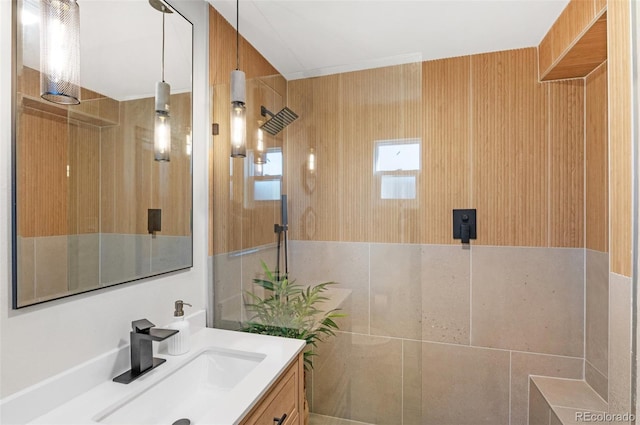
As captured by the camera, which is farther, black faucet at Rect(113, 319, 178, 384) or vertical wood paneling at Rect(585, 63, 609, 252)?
vertical wood paneling at Rect(585, 63, 609, 252)

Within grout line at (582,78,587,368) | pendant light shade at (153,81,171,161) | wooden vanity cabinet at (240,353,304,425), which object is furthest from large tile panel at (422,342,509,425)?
pendant light shade at (153,81,171,161)

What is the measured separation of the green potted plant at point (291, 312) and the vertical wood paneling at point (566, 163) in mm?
1432

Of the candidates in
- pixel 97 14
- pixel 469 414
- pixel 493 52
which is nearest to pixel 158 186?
pixel 97 14

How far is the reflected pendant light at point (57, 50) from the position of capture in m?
0.81

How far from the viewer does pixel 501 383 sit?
6.53 feet

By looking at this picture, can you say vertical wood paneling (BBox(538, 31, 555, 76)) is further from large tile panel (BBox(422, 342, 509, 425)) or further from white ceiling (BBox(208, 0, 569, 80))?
large tile panel (BBox(422, 342, 509, 425))

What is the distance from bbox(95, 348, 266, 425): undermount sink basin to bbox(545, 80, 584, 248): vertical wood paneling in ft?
6.13

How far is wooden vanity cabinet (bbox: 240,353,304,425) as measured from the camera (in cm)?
103

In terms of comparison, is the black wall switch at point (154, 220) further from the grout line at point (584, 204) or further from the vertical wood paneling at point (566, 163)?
the grout line at point (584, 204)

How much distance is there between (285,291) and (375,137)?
35.6 inches

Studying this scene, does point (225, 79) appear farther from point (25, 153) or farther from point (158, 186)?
point (25, 153)

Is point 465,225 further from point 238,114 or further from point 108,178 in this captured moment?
point 108,178

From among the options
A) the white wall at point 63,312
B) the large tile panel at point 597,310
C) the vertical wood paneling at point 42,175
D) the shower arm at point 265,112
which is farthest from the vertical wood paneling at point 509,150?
the vertical wood paneling at point 42,175

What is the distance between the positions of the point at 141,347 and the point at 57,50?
916mm
